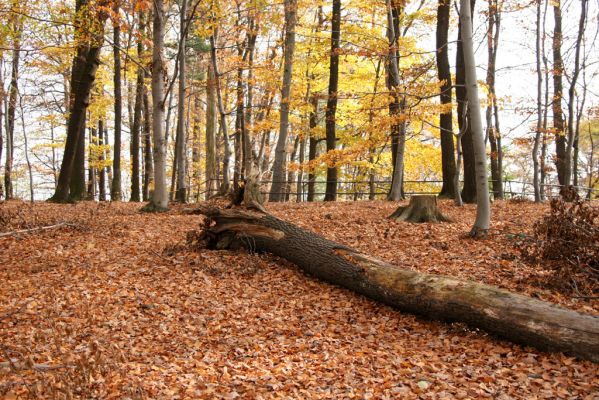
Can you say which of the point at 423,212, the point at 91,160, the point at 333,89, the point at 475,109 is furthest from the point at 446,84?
the point at 91,160

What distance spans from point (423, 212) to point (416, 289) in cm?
491

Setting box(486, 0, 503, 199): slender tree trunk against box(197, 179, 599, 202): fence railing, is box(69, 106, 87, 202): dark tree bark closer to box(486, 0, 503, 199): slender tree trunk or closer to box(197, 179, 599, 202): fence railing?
box(197, 179, 599, 202): fence railing

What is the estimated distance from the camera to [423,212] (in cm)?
1016

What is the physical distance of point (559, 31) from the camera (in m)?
16.1

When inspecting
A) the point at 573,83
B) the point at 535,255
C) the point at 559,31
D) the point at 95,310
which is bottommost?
the point at 95,310

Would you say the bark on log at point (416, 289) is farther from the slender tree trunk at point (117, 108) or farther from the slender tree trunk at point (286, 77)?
the slender tree trunk at point (117, 108)

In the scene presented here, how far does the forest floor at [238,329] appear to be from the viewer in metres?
3.91

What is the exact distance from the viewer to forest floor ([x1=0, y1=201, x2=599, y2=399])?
154 inches

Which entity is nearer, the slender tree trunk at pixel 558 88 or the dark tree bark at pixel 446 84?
the dark tree bark at pixel 446 84

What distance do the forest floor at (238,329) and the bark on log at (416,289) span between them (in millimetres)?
149

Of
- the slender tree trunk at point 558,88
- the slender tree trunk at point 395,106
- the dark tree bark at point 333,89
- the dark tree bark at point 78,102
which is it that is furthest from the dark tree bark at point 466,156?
the dark tree bark at point 78,102

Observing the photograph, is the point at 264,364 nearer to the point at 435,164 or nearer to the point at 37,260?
the point at 37,260

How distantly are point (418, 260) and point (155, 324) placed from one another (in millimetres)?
4212

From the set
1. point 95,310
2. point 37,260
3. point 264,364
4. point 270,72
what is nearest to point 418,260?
point 264,364
